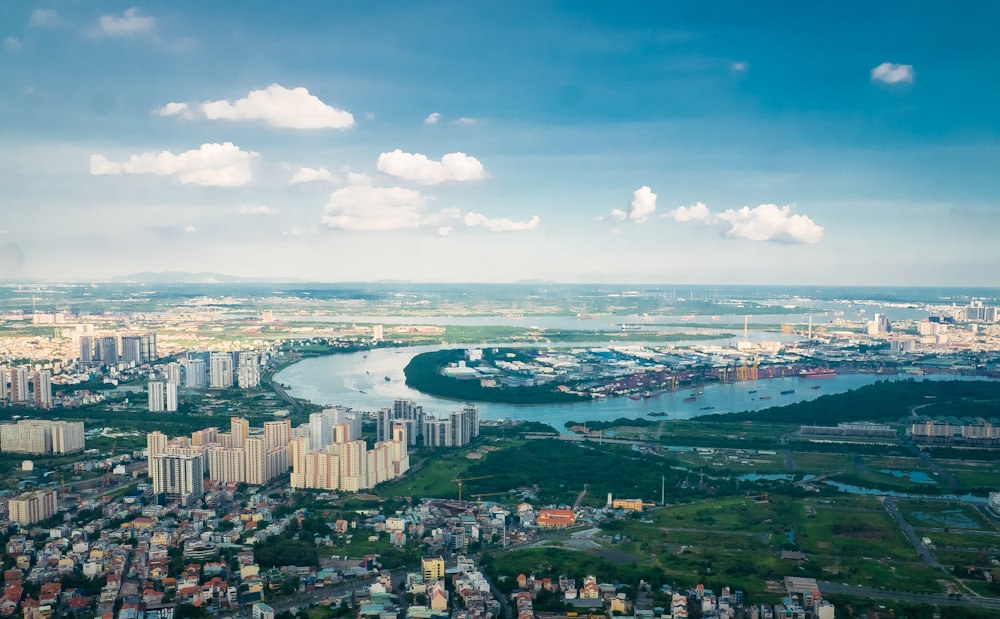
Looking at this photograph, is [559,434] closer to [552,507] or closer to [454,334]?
[552,507]

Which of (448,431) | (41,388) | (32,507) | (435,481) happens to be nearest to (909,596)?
(435,481)

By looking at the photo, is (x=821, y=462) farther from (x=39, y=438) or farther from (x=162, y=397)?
(x=162, y=397)

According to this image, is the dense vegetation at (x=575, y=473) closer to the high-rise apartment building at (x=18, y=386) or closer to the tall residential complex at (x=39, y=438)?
the tall residential complex at (x=39, y=438)

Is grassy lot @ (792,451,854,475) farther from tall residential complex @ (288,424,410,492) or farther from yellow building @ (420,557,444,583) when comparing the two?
yellow building @ (420,557,444,583)

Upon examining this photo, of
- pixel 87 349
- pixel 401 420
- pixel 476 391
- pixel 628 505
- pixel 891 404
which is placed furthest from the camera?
pixel 87 349

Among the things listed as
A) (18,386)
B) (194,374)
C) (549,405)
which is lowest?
(549,405)

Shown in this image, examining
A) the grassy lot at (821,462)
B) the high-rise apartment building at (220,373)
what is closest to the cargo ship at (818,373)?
the grassy lot at (821,462)

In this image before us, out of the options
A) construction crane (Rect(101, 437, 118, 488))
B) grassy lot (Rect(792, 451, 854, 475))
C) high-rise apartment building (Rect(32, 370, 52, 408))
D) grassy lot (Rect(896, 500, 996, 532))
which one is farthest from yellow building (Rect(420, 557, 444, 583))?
high-rise apartment building (Rect(32, 370, 52, 408))
